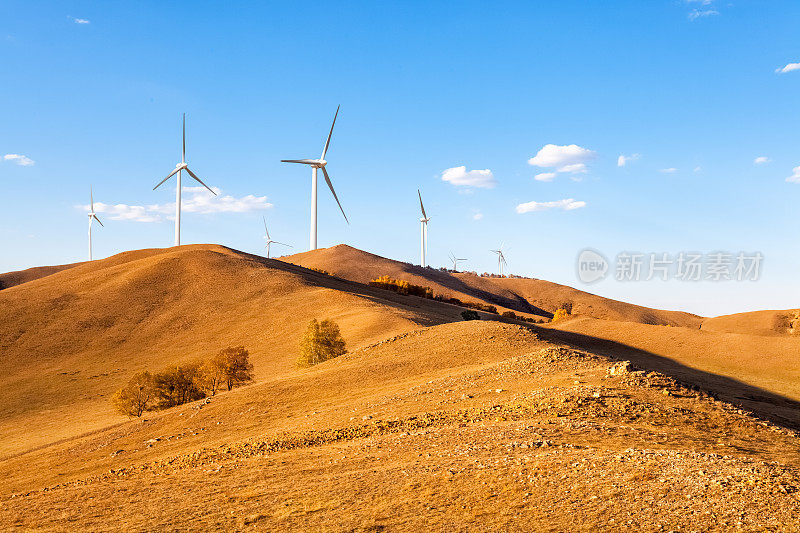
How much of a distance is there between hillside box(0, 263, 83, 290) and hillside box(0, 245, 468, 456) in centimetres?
7397

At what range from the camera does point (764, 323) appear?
110 metres

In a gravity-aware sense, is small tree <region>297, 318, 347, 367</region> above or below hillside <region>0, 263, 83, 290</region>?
below

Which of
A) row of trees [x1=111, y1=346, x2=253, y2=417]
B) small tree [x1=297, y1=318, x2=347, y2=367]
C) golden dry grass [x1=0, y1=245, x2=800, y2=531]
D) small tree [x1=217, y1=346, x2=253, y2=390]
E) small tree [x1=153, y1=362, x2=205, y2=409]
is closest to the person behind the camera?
golden dry grass [x1=0, y1=245, x2=800, y2=531]

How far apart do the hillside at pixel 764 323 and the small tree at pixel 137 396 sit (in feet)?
294

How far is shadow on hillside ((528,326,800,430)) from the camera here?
3309 centimetres

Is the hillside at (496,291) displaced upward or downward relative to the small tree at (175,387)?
upward

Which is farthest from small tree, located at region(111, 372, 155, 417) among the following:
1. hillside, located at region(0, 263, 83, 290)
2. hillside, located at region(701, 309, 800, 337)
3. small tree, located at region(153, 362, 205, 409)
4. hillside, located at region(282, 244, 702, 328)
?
hillside, located at region(0, 263, 83, 290)

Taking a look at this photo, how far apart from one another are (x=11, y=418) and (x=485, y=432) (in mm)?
50002

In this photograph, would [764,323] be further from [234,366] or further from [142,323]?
[142,323]

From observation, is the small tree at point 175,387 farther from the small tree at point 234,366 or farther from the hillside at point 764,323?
the hillside at point 764,323

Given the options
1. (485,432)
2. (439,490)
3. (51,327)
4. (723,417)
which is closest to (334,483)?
(439,490)

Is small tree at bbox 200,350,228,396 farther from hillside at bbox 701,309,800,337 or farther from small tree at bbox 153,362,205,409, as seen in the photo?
hillside at bbox 701,309,800,337

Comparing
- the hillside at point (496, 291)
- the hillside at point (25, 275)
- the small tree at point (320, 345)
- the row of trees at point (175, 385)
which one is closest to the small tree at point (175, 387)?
the row of trees at point (175, 385)

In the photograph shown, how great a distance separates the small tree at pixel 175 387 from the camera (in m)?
44.7
